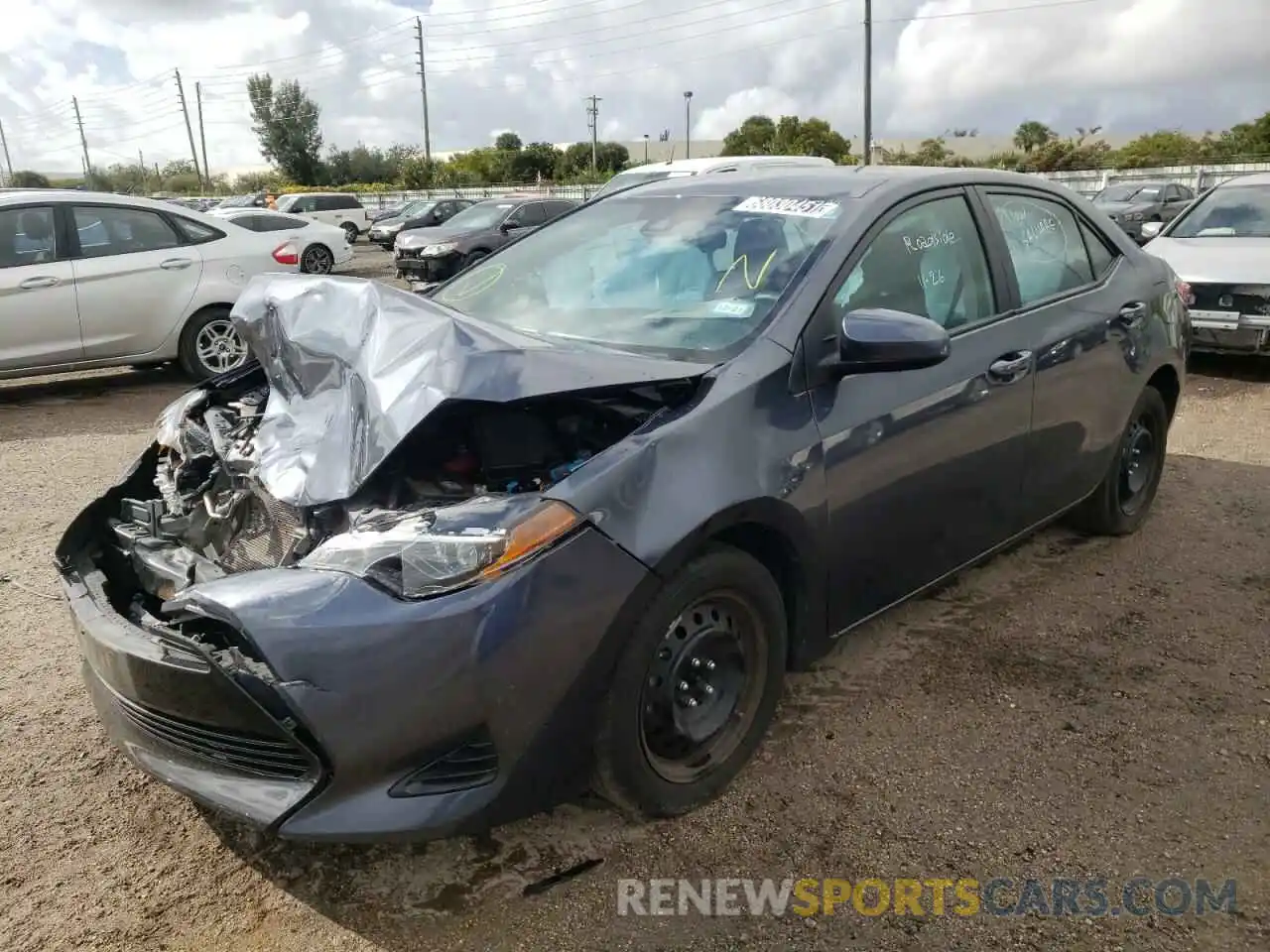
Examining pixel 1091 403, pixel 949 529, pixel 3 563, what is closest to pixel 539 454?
pixel 949 529

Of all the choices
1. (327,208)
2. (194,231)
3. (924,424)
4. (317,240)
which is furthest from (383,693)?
(327,208)

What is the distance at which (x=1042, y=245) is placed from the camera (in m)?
3.91

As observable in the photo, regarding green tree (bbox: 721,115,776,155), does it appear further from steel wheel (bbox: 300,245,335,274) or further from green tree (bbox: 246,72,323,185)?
steel wheel (bbox: 300,245,335,274)

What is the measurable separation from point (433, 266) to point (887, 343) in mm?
14788

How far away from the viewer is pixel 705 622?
2.57 meters

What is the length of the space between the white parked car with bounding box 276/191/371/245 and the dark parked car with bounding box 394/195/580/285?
43.3 feet

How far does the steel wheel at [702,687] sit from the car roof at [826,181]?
59.0 inches

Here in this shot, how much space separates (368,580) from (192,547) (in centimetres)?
105

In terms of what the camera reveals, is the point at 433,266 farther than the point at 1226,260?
Yes

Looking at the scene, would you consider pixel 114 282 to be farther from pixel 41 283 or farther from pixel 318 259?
pixel 318 259

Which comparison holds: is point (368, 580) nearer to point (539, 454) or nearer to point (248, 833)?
point (539, 454)

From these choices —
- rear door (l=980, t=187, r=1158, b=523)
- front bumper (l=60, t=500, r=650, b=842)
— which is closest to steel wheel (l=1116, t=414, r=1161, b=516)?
rear door (l=980, t=187, r=1158, b=523)

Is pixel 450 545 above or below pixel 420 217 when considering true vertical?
below

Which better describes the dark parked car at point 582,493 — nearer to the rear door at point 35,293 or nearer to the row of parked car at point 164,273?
the row of parked car at point 164,273
